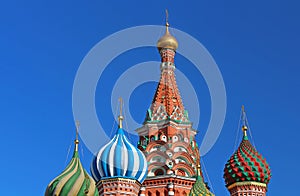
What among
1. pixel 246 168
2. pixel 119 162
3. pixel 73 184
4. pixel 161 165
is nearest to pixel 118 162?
pixel 119 162

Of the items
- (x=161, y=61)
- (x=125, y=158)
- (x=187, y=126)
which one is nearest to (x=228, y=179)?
(x=125, y=158)

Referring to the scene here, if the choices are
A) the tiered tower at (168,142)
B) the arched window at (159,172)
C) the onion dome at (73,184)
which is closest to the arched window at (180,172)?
the tiered tower at (168,142)

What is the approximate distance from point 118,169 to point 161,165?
12.0 ft

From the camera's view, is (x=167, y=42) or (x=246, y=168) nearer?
(x=246, y=168)

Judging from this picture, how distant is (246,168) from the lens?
16.9 metres

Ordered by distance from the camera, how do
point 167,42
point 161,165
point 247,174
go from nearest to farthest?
1. point 247,174
2. point 161,165
3. point 167,42

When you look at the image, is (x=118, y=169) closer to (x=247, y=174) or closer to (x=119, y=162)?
(x=119, y=162)

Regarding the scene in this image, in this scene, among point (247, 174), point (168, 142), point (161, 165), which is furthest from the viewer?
point (168, 142)

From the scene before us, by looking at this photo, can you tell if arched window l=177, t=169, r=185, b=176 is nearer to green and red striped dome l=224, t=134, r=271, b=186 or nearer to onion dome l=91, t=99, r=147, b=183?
onion dome l=91, t=99, r=147, b=183

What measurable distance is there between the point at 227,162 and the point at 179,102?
225 inches

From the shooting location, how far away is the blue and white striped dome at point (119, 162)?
16.9 metres

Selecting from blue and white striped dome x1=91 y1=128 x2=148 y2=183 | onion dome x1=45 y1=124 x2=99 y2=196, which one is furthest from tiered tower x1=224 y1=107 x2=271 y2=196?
onion dome x1=45 y1=124 x2=99 y2=196

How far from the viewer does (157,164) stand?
66.6 feet

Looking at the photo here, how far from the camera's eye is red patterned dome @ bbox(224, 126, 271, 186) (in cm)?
1684
